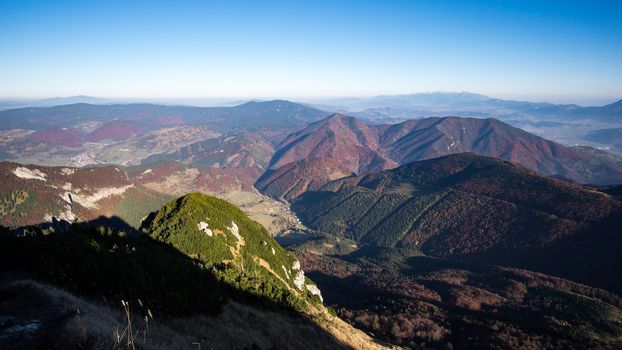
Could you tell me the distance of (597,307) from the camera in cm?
17638

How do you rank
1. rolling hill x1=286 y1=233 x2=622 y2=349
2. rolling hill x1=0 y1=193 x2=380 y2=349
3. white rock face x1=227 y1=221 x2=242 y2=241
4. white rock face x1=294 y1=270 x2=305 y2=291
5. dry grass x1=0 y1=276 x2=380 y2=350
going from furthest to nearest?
rolling hill x1=286 y1=233 x2=622 y2=349 < white rock face x1=294 y1=270 x2=305 y2=291 < white rock face x1=227 y1=221 x2=242 y2=241 < rolling hill x1=0 y1=193 x2=380 y2=349 < dry grass x1=0 y1=276 x2=380 y2=350

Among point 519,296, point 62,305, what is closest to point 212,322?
point 62,305

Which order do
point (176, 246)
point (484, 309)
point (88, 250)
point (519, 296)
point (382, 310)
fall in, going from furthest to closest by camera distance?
point (519, 296)
point (484, 309)
point (382, 310)
point (176, 246)
point (88, 250)

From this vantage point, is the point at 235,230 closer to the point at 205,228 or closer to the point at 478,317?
the point at 205,228

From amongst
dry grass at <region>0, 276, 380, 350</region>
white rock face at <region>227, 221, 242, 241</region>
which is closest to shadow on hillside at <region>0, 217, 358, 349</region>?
dry grass at <region>0, 276, 380, 350</region>

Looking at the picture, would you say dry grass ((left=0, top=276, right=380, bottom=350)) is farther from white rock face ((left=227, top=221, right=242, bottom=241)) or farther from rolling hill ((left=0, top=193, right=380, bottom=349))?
white rock face ((left=227, top=221, right=242, bottom=241))

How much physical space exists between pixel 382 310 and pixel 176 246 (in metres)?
99.8

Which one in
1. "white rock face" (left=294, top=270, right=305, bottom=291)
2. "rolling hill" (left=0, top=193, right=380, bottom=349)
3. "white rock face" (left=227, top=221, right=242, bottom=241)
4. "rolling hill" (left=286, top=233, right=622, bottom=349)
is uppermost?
"rolling hill" (left=0, top=193, right=380, bottom=349)

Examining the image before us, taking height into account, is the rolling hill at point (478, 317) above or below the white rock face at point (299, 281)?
below

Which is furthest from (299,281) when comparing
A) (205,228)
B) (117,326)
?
(117,326)

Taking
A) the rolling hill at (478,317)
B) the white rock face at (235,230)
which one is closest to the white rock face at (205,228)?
the white rock face at (235,230)

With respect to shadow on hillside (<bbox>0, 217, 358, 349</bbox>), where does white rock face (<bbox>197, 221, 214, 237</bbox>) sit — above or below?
below

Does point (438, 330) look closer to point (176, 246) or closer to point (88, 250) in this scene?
point (176, 246)

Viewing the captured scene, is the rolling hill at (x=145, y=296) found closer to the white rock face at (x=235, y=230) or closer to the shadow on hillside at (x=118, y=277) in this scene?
the shadow on hillside at (x=118, y=277)
